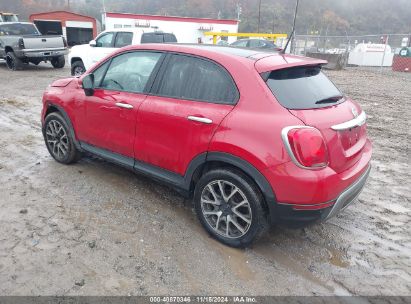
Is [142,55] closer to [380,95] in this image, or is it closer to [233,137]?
[233,137]

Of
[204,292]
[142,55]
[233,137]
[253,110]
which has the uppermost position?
[142,55]

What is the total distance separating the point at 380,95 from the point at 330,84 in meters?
8.70

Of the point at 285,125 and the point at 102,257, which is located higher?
the point at 285,125

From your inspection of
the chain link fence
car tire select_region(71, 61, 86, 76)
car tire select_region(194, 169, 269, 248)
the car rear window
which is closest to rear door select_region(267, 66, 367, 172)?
the car rear window

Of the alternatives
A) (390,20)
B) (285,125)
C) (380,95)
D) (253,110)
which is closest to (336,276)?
(285,125)

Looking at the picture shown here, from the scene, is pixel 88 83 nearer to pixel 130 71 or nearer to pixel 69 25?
pixel 130 71

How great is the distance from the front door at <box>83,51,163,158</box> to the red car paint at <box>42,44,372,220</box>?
0.06 ft

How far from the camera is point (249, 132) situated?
9.59 feet

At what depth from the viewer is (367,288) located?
2.83 meters

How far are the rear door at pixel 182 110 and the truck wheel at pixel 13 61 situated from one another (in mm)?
13384

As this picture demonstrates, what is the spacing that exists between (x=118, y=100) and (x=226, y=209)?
170 cm

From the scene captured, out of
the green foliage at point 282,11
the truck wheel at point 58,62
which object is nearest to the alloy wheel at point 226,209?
the truck wheel at point 58,62

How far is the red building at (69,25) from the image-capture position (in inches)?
1506

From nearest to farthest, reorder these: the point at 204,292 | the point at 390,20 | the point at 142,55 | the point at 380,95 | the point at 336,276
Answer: the point at 204,292 < the point at 336,276 < the point at 142,55 < the point at 380,95 < the point at 390,20
